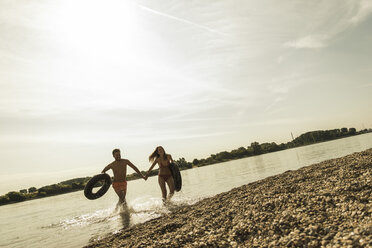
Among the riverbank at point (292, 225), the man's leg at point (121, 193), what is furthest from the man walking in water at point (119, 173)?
the riverbank at point (292, 225)

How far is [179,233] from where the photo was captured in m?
5.70

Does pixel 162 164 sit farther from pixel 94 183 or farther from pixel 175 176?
pixel 94 183

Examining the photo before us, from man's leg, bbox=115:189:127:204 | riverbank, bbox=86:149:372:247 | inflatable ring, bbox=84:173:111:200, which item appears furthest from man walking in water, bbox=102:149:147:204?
riverbank, bbox=86:149:372:247

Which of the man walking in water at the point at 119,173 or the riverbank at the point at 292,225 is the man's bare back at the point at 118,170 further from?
the riverbank at the point at 292,225

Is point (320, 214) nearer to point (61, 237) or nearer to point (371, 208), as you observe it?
point (371, 208)

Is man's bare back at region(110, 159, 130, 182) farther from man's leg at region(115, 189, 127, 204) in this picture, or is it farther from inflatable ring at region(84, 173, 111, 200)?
inflatable ring at region(84, 173, 111, 200)

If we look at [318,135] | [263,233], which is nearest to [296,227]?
[263,233]

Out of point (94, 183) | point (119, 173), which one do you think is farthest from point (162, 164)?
point (94, 183)

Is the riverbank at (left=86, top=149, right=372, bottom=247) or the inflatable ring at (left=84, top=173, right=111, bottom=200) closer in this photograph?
the riverbank at (left=86, top=149, right=372, bottom=247)

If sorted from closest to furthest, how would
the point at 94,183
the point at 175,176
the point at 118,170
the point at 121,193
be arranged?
the point at 121,193 → the point at 118,170 → the point at 175,176 → the point at 94,183

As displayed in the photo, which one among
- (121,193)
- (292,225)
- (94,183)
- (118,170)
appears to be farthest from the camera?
(94,183)

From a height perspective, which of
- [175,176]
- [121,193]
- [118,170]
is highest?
[118,170]

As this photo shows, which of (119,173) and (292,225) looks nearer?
(292,225)

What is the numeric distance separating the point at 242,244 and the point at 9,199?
94.5m
